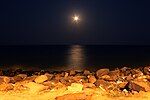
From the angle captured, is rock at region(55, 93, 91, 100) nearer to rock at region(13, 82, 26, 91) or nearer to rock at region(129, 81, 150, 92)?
rock at region(129, 81, 150, 92)

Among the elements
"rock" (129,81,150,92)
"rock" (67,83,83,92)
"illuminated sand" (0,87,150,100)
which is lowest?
"illuminated sand" (0,87,150,100)

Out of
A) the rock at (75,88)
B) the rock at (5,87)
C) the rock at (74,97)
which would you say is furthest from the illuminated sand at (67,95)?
the rock at (5,87)

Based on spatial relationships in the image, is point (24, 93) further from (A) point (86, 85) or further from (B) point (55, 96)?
(A) point (86, 85)

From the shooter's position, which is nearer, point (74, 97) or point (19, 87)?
point (74, 97)

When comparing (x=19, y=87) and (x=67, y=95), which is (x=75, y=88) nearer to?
(x=67, y=95)

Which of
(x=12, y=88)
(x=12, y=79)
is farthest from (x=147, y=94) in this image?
(x=12, y=79)

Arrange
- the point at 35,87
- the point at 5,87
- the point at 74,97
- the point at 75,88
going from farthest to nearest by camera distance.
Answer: the point at 5,87
the point at 35,87
the point at 75,88
the point at 74,97

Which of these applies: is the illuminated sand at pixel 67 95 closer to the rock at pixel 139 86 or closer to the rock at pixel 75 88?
the rock at pixel 75 88

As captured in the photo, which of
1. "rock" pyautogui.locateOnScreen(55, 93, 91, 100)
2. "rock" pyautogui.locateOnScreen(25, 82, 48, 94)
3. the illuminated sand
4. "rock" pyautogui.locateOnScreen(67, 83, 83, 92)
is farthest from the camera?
"rock" pyautogui.locateOnScreen(25, 82, 48, 94)

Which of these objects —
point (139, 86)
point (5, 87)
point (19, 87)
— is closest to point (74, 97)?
point (139, 86)

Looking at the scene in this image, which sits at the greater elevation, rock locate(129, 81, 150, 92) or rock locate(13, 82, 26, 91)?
rock locate(129, 81, 150, 92)

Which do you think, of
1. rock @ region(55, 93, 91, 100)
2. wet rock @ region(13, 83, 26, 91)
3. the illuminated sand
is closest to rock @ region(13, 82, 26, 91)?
wet rock @ region(13, 83, 26, 91)

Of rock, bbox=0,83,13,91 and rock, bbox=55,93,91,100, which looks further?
rock, bbox=0,83,13,91

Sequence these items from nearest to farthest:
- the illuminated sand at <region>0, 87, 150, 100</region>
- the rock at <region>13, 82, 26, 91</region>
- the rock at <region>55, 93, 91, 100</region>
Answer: the rock at <region>55, 93, 91, 100</region>, the illuminated sand at <region>0, 87, 150, 100</region>, the rock at <region>13, 82, 26, 91</region>
